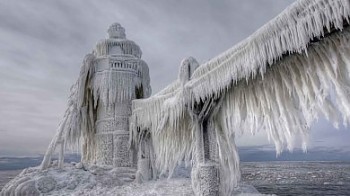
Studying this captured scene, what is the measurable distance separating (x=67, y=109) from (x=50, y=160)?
257 cm

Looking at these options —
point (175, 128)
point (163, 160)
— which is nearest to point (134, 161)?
point (163, 160)

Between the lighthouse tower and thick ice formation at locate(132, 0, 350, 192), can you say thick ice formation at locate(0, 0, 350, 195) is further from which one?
the lighthouse tower

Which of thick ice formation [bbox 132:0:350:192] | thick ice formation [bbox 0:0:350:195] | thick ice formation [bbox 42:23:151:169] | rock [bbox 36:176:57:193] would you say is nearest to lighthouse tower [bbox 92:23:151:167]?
thick ice formation [bbox 42:23:151:169]

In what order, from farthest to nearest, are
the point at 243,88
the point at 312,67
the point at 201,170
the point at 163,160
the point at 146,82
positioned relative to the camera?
1. the point at 146,82
2. the point at 163,160
3. the point at 201,170
4. the point at 243,88
5. the point at 312,67

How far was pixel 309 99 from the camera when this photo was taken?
4.84 m

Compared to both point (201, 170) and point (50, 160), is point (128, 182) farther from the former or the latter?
point (201, 170)

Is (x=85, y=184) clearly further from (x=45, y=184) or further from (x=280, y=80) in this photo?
(x=280, y=80)

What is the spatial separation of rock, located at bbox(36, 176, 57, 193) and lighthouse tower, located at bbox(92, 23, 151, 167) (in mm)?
3360

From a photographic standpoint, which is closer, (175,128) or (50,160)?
(175,128)

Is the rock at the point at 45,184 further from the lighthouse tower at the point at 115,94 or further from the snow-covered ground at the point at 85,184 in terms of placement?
the lighthouse tower at the point at 115,94

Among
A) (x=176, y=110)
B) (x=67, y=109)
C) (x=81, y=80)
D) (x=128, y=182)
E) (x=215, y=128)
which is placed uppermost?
(x=81, y=80)

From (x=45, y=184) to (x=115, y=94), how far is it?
18.1 ft

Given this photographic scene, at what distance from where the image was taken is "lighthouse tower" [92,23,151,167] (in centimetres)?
1539

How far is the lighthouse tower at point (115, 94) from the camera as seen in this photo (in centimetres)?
1539
